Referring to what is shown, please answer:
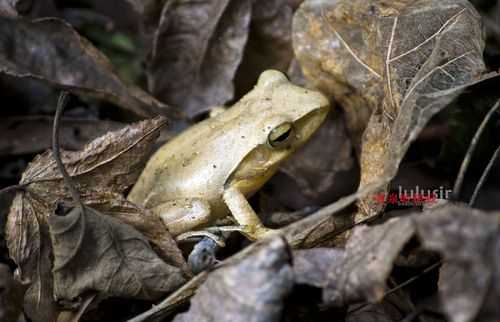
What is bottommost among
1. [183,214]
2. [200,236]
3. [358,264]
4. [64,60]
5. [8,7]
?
[200,236]

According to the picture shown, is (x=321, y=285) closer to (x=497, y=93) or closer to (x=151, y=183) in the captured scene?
(x=151, y=183)

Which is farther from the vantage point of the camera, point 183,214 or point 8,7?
point 8,7

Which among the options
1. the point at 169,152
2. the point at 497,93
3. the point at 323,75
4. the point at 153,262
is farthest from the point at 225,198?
the point at 497,93

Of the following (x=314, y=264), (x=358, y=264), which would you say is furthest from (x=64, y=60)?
(x=358, y=264)

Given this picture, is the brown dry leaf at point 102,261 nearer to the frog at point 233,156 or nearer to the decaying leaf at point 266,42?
the frog at point 233,156

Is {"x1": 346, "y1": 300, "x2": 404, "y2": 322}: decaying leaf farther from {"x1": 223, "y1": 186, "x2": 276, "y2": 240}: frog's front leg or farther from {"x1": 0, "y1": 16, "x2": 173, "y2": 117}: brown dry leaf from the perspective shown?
{"x1": 0, "y1": 16, "x2": 173, "y2": 117}: brown dry leaf

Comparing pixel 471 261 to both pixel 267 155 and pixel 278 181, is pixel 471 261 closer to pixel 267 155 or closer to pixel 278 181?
pixel 267 155
